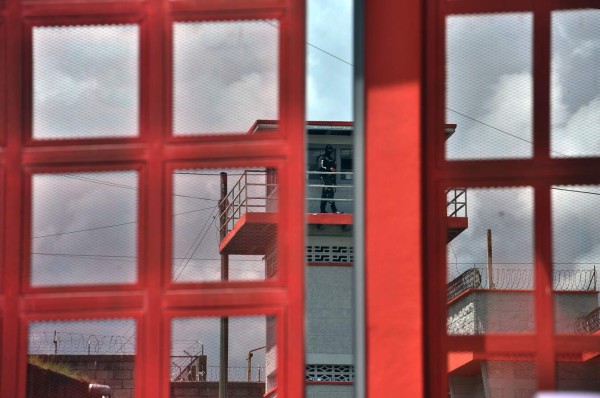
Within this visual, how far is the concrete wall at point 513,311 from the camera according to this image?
3.89 meters

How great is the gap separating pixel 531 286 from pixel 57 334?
1474 millimetres

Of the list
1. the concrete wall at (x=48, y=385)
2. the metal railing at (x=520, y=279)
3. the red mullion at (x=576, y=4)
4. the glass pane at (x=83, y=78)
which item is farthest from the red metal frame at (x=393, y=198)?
the concrete wall at (x=48, y=385)

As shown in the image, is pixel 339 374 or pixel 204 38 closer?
pixel 204 38

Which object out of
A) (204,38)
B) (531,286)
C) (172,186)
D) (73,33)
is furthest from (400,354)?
(73,33)

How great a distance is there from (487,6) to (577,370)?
115 cm

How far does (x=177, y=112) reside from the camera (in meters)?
4.02

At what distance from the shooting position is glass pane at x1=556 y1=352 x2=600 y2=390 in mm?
3834

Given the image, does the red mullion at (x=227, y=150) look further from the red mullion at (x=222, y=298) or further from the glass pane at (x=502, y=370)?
the glass pane at (x=502, y=370)

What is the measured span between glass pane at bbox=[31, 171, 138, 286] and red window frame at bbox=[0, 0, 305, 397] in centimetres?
3

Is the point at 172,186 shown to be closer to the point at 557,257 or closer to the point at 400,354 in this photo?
the point at 400,354

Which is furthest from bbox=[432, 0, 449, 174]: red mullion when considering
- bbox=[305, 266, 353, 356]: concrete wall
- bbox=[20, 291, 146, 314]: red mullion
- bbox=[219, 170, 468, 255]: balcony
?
bbox=[305, 266, 353, 356]: concrete wall

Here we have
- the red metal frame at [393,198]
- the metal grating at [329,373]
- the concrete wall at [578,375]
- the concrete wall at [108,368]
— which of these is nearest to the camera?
the red metal frame at [393,198]

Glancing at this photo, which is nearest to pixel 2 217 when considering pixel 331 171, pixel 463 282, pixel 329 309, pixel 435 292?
pixel 435 292

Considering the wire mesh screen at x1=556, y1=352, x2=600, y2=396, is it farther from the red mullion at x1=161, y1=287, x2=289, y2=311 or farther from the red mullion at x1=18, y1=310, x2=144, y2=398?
the red mullion at x1=18, y1=310, x2=144, y2=398
